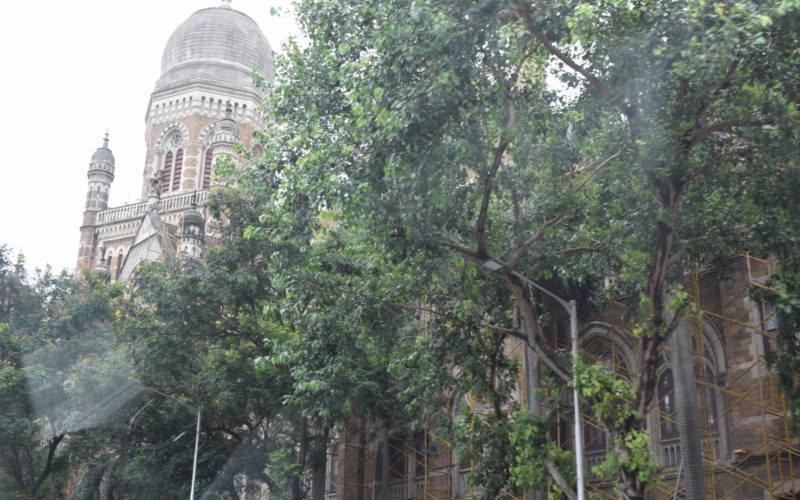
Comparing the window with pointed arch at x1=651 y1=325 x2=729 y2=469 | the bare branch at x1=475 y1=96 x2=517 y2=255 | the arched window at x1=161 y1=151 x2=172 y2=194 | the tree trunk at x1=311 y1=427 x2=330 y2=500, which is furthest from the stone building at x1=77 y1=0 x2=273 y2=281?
the bare branch at x1=475 y1=96 x2=517 y2=255

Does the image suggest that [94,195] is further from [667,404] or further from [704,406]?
[704,406]

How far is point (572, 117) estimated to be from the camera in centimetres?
1540

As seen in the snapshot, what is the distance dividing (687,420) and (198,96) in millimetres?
52794

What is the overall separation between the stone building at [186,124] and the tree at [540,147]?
42382 millimetres

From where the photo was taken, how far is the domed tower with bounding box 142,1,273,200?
207 feet

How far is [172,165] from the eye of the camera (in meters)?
64.1

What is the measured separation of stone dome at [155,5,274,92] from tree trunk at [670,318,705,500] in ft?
171

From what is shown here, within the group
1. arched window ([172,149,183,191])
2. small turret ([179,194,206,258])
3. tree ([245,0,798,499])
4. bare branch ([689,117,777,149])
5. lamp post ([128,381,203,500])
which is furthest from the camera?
arched window ([172,149,183,191])

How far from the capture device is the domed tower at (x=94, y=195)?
6231 centimetres

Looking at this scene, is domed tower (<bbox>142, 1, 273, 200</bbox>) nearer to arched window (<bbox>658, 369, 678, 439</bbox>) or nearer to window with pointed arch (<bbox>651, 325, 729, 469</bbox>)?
arched window (<bbox>658, 369, 678, 439</bbox>)

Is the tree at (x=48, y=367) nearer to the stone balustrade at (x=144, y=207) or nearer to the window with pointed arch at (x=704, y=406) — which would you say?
the window with pointed arch at (x=704, y=406)

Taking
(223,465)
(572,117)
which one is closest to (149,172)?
(223,465)

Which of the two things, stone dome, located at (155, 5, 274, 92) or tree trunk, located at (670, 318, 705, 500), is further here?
stone dome, located at (155, 5, 274, 92)

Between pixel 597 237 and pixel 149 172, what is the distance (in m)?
52.1
